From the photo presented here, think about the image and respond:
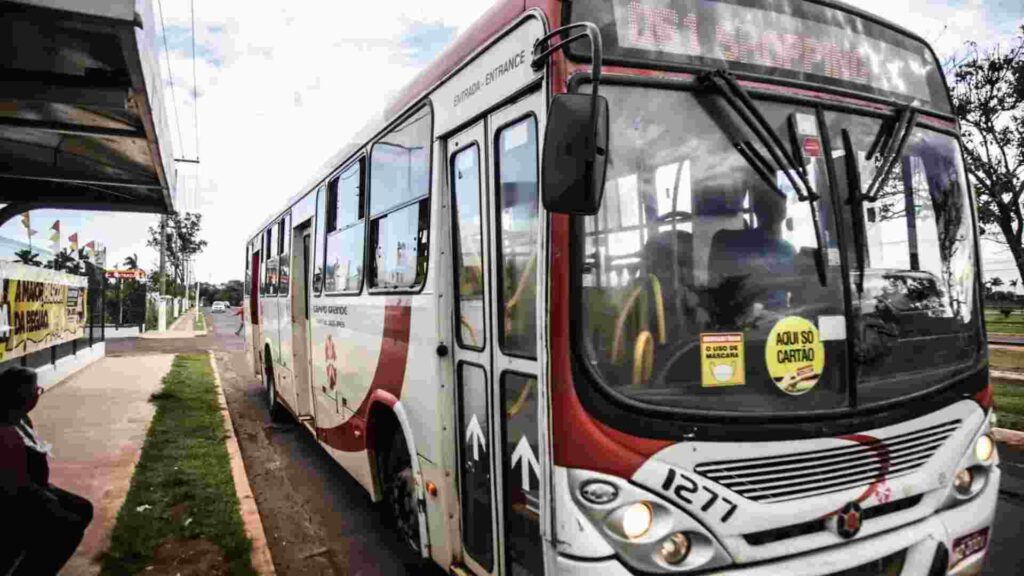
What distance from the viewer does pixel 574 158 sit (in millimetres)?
2322

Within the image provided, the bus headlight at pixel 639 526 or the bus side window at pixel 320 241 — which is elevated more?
the bus side window at pixel 320 241

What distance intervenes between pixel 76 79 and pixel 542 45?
164 inches

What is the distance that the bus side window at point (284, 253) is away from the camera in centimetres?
810

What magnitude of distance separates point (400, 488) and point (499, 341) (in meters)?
1.85

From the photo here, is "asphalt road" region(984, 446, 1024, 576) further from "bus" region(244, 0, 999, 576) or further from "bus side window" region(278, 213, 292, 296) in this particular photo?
"bus side window" region(278, 213, 292, 296)

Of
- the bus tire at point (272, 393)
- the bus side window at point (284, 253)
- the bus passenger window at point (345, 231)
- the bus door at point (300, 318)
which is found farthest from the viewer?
the bus tire at point (272, 393)

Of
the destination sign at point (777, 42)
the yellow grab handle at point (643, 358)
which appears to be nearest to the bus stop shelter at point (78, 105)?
the destination sign at point (777, 42)

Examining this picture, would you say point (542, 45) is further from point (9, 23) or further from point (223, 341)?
point (223, 341)

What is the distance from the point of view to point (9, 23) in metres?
4.05

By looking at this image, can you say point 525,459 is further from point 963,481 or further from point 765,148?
point 963,481

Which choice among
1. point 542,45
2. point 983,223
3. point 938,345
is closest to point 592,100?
point 542,45

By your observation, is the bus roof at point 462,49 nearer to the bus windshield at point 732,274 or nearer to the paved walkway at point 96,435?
the bus windshield at point 732,274

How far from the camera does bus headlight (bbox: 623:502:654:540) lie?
7.86 ft

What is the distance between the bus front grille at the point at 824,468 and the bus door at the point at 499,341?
2.48 ft
